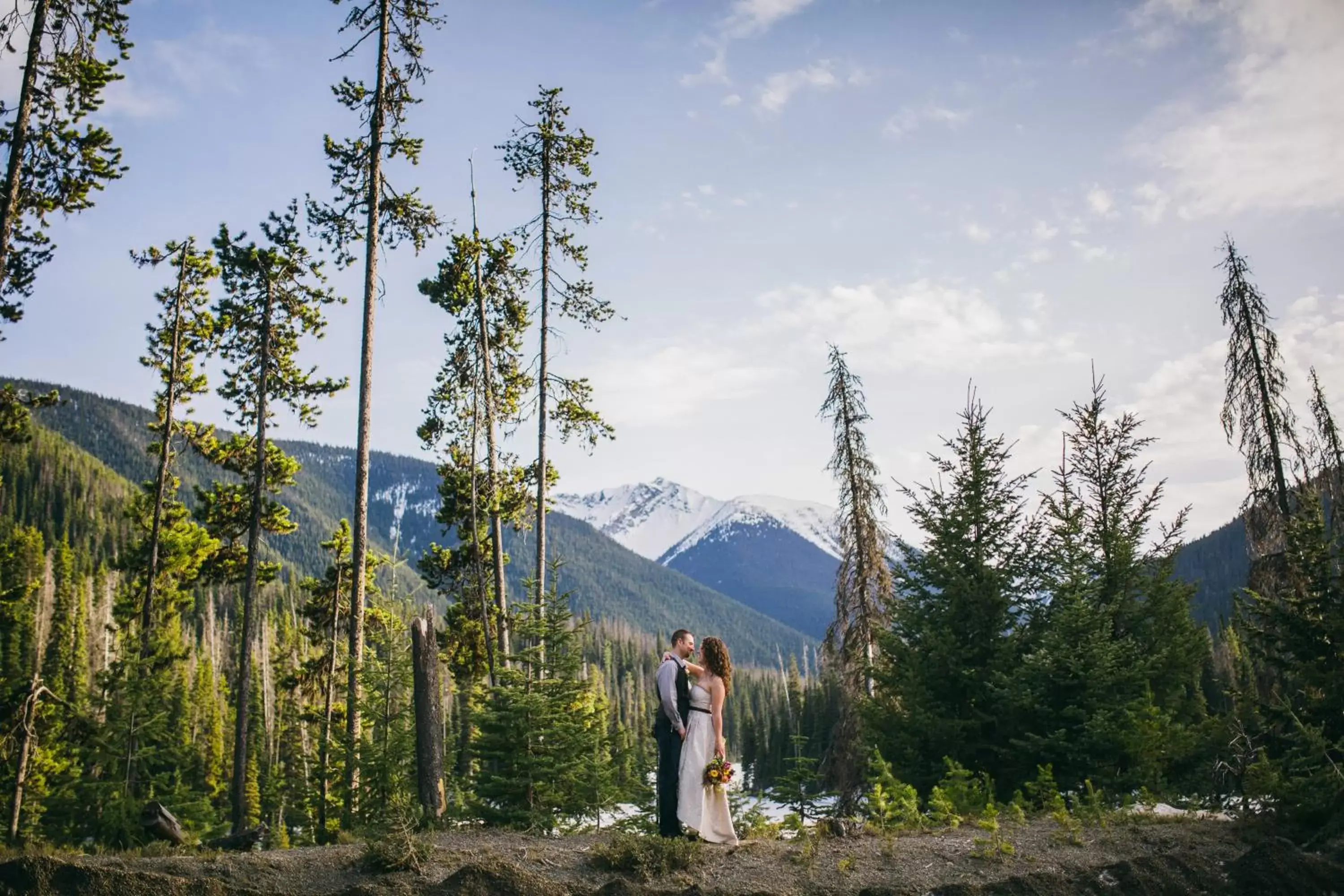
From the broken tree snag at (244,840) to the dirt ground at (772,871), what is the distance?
0.98 meters

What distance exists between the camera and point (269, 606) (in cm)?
11019

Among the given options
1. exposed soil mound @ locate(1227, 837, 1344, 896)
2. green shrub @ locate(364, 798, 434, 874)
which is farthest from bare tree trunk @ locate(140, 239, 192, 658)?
exposed soil mound @ locate(1227, 837, 1344, 896)

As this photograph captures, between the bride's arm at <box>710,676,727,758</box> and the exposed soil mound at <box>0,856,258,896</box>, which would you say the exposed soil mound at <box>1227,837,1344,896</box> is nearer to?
the bride's arm at <box>710,676,727,758</box>

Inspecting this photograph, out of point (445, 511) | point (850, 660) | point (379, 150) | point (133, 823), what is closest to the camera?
point (133, 823)

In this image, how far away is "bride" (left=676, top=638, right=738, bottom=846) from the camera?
9.07 meters

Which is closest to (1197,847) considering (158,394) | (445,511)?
(445,511)

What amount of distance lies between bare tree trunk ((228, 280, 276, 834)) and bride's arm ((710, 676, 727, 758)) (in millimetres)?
14735

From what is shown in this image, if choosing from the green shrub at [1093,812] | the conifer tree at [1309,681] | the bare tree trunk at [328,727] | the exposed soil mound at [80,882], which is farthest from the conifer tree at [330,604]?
the conifer tree at [1309,681]

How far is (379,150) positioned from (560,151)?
5.62m

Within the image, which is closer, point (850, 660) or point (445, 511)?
point (850, 660)

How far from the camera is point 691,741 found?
30.1ft

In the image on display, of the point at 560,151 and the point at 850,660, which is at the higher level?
the point at 560,151

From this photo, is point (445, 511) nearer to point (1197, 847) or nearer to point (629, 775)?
point (629, 775)

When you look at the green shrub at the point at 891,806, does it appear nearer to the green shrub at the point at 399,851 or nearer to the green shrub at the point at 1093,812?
the green shrub at the point at 1093,812
